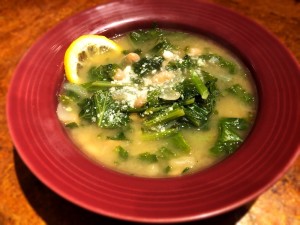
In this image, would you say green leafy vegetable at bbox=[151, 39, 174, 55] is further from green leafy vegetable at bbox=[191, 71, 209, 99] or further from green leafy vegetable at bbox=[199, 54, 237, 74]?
green leafy vegetable at bbox=[191, 71, 209, 99]

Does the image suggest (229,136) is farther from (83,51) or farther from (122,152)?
(83,51)

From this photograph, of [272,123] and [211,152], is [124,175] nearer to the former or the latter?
[211,152]

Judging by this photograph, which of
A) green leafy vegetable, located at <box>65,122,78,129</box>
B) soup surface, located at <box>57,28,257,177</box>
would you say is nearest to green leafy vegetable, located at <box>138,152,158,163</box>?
soup surface, located at <box>57,28,257,177</box>

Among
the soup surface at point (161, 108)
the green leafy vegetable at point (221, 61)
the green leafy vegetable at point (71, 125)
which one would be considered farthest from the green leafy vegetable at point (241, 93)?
the green leafy vegetable at point (71, 125)

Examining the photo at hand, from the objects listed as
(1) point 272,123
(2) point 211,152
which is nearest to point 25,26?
(2) point 211,152

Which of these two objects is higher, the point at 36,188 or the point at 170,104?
the point at 170,104

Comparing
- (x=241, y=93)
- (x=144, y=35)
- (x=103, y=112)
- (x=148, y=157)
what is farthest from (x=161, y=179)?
(x=144, y=35)
